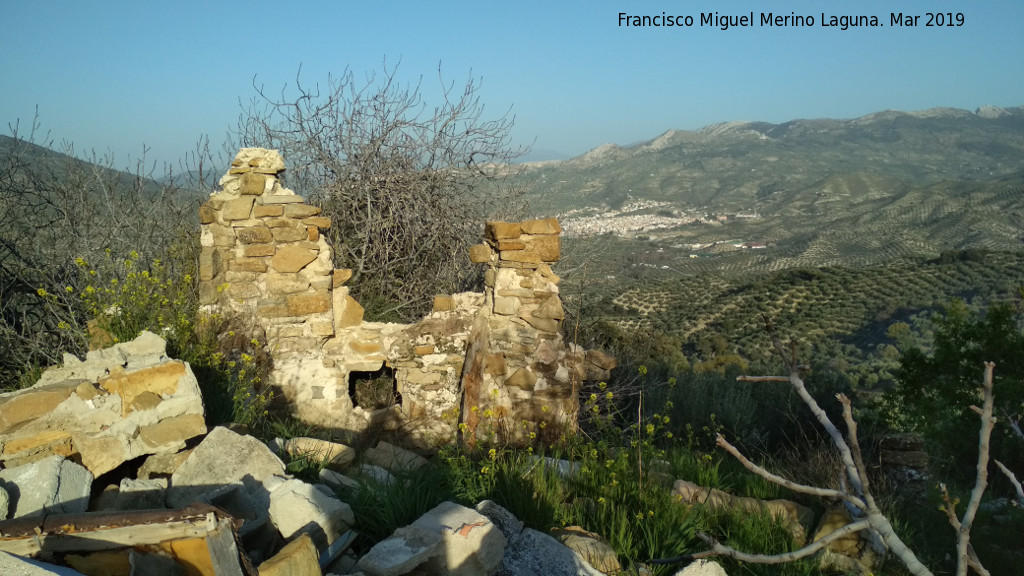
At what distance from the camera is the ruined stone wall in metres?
5.25

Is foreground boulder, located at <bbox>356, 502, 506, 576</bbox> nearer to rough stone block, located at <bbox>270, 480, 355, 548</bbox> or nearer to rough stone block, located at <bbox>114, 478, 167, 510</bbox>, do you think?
rough stone block, located at <bbox>270, 480, 355, 548</bbox>

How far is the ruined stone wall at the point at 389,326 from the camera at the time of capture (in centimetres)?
525

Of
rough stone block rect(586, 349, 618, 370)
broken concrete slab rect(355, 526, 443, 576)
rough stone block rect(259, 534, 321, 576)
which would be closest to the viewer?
rough stone block rect(259, 534, 321, 576)

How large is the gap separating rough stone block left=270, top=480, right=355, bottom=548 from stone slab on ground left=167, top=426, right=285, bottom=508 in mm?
311

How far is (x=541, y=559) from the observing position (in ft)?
8.55

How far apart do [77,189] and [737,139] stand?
3990 inches

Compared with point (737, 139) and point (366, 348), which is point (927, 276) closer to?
point (366, 348)

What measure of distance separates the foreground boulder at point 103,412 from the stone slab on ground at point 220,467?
1.05ft

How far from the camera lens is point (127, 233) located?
8.70 metres

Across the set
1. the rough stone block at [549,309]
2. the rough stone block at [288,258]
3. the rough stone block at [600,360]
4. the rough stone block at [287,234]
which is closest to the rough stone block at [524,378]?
the rough stone block at [549,309]

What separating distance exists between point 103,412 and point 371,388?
3477mm

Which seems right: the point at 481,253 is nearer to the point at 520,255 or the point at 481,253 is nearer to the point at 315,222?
the point at 520,255

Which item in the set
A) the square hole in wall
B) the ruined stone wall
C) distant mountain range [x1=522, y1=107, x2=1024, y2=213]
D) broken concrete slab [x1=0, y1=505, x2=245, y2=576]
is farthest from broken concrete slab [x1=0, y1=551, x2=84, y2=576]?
distant mountain range [x1=522, y1=107, x2=1024, y2=213]

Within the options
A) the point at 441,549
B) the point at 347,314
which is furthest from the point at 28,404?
the point at 347,314
